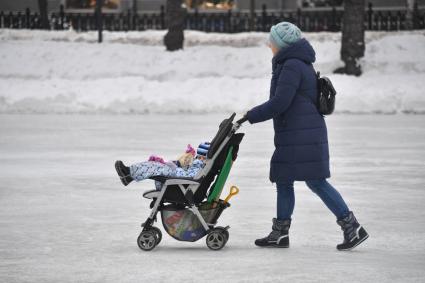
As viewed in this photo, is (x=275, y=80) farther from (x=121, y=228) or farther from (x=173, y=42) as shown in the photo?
(x=173, y=42)

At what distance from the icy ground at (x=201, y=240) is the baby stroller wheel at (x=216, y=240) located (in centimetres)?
6

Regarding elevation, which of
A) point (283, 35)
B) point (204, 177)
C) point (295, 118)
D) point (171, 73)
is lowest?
point (171, 73)

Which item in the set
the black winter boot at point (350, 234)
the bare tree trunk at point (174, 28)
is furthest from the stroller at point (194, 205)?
the bare tree trunk at point (174, 28)

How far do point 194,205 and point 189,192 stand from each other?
0.11 meters

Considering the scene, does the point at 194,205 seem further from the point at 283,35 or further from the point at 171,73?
the point at 171,73

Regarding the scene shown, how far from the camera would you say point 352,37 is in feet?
A: 95.4

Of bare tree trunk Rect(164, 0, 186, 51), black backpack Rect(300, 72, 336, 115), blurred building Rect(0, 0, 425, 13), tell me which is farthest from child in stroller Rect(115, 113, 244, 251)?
blurred building Rect(0, 0, 425, 13)

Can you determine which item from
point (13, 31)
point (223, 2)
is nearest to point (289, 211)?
point (13, 31)

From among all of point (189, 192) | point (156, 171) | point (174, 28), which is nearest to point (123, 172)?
point (156, 171)

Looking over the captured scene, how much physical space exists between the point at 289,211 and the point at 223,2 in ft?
128

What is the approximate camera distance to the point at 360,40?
29281mm

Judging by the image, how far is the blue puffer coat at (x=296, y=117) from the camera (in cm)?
789

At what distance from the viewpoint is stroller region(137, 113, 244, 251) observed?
8.02 metres

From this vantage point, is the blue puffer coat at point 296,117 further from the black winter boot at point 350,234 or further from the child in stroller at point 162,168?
the child in stroller at point 162,168
